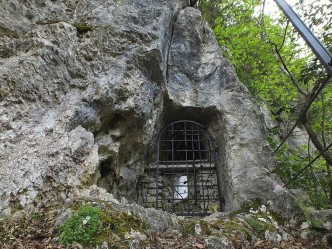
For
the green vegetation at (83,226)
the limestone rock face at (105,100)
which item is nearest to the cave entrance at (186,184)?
the limestone rock face at (105,100)

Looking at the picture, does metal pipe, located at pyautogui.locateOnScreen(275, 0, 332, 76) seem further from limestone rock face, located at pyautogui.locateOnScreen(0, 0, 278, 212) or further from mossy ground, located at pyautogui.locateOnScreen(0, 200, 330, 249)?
limestone rock face, located at pyautogui.locateOnScreen(0, 0, 278, 212)

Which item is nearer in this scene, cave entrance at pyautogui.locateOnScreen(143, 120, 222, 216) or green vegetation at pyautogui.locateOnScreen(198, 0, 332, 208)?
cave entrance at pyautogui.locateOnScreen(143, 120, 222, 216)

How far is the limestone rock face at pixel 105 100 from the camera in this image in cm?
394

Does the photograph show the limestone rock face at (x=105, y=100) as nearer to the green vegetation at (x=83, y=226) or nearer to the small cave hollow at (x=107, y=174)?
the small cave hollow at (x=107, y=174)

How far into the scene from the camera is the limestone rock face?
3936 mm

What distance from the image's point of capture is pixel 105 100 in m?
5.03

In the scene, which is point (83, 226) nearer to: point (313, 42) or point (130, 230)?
point (130, 230)

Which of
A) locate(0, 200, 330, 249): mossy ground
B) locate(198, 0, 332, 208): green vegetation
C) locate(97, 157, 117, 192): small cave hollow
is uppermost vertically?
locate(198, 0, 332, 208): green vegetation

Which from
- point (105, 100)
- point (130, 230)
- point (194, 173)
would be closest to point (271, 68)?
point (194, 173)

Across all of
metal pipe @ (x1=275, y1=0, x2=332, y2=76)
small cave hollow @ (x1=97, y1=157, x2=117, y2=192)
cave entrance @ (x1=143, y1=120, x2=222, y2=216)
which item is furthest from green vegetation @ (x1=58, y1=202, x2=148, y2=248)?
cave entrance @ (x1=143, y1=120, x2=222, y2=216)

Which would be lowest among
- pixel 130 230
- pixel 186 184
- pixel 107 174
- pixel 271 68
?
pixel 130 230

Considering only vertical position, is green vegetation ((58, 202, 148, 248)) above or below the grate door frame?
below

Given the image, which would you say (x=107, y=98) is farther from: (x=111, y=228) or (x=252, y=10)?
(x=252, y=10)

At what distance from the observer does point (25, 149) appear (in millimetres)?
3900
